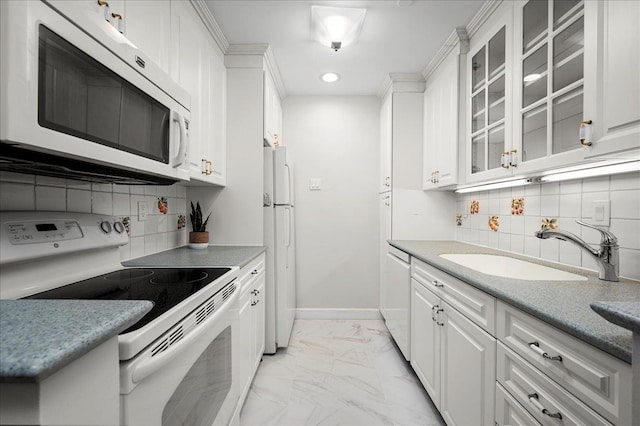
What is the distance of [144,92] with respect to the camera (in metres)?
1.07

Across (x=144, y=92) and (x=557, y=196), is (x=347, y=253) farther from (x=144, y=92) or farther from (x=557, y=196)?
(x=144, y=92)

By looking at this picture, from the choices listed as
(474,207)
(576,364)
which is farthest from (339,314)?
(576,364)

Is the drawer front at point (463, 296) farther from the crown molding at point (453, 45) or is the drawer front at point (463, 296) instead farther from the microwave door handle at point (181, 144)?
the crown molding at point (453, 45)

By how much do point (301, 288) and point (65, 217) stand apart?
237 cm

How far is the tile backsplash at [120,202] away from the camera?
105 cm

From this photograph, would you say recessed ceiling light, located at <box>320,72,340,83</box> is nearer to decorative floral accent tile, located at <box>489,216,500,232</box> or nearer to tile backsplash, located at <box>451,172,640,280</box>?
tile backsplash, located at <box>451,172,640,280</box>

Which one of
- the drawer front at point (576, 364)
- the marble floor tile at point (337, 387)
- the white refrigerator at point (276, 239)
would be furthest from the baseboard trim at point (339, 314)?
the drawer front at point (576, 364)

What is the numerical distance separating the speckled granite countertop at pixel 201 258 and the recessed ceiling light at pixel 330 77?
5.60ft

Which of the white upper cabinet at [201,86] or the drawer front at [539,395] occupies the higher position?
the white upper cabinet at [201,86]

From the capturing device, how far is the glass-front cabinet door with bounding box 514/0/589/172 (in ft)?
3.85

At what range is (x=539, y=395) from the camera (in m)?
0.88

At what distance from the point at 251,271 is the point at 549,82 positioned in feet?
5.90

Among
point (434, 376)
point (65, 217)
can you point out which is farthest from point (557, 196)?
point (65, 217)

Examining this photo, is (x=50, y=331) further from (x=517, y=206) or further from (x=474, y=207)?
(x=474, y=207)
